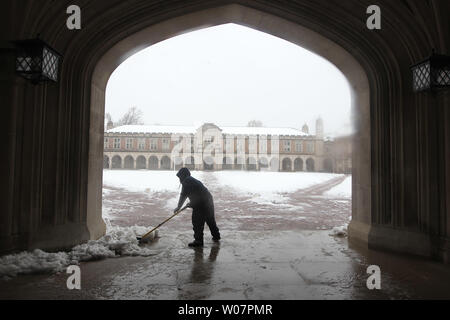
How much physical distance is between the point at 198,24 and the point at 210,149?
44941mm

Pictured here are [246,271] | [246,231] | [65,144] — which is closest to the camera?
[246,271]

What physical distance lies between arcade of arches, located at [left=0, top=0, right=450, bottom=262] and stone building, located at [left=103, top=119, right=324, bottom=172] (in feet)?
142

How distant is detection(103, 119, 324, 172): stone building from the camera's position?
2009 inches

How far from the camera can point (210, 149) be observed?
5109cm

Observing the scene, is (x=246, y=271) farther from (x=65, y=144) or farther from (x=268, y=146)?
(x=268, y=146)

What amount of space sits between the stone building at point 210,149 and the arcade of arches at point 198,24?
43138 millimetres

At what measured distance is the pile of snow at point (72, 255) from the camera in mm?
3879

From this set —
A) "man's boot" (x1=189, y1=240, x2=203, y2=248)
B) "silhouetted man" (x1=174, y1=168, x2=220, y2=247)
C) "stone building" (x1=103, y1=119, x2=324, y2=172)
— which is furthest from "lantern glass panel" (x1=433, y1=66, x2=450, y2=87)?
"stone building" (x1=103, y1=119, x2=324, y2=172)

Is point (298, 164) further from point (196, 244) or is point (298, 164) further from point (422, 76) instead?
point (422, 76)

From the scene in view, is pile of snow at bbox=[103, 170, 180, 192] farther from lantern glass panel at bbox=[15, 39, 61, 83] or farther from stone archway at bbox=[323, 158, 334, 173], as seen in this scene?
stone archway at bbox=[323, 158, 334, 173]

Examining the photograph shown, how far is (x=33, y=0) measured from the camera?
4379mm

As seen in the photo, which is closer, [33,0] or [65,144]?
[33,0]
